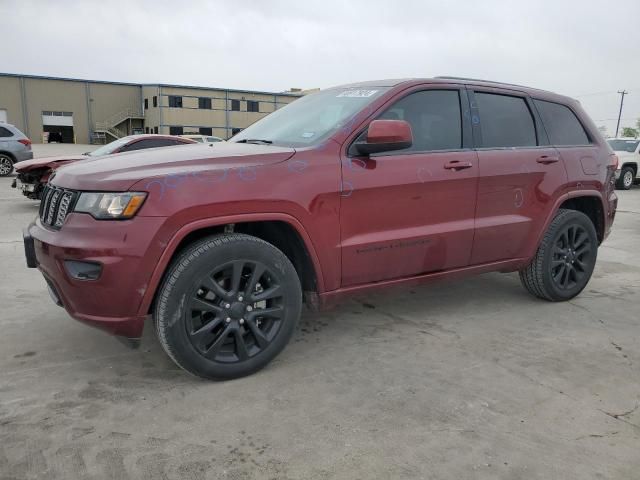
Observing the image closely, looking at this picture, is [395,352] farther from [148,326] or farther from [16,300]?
[16,300]

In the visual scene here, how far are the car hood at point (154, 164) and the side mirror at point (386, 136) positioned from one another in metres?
0.47

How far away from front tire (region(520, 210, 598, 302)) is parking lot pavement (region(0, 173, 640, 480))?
0.27m

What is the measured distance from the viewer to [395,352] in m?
3.41

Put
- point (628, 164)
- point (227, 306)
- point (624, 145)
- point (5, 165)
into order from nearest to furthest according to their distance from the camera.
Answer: point (227, 306) < point (5, 165) < point (628, 164) < point (624, 145)

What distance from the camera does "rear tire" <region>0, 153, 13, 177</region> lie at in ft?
49.0

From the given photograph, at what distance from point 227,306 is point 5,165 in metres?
15.1

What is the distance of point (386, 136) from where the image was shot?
120 inches

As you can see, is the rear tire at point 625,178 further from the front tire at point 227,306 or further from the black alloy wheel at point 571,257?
the front tire at point 227,306

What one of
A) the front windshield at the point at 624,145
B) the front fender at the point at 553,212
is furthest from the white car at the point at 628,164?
the front fender at the point at 553,212

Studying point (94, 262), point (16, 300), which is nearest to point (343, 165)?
point (94, 262)

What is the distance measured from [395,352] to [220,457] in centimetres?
147

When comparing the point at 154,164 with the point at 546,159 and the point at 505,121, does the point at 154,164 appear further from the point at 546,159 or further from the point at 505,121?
the point at 546,159

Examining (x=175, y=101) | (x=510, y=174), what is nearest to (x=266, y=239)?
(x=510, y=174)

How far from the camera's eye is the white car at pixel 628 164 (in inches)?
640
